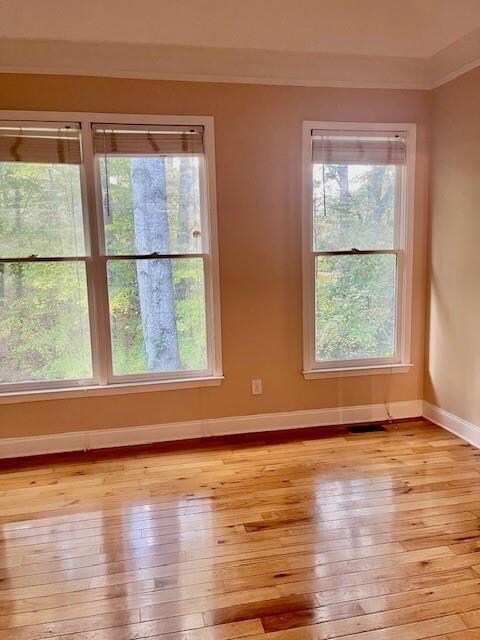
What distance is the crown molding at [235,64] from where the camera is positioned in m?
2.85

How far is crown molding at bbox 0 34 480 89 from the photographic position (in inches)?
112

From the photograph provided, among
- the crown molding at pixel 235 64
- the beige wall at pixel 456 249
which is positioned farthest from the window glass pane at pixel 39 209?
the beige wall at pixel 456 249

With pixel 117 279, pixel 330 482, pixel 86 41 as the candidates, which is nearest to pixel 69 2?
pixel 86 41

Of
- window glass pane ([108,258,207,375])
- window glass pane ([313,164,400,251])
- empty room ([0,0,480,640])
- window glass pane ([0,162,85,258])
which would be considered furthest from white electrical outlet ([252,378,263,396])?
window glass pane ([0,162,85,258])

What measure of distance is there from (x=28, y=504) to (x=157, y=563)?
0.94 m

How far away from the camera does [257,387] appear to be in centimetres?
343

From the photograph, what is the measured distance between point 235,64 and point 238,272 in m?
1.33

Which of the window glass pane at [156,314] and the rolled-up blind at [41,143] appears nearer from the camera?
the rolled-up blind at [41,143]

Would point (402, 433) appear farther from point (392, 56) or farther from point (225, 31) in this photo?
point (225, 31)

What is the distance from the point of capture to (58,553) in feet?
6.95

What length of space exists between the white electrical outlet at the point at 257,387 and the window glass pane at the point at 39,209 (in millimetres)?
1532

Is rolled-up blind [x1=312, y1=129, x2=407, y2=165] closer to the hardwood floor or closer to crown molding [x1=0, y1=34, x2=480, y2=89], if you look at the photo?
crown molding [x1=0, y1=34, x2=480, y2=89]

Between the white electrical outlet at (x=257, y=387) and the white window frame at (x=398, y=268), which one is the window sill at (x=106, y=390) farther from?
the white window frame at (x=398, y=268)

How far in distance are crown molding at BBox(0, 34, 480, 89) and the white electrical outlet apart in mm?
2027
